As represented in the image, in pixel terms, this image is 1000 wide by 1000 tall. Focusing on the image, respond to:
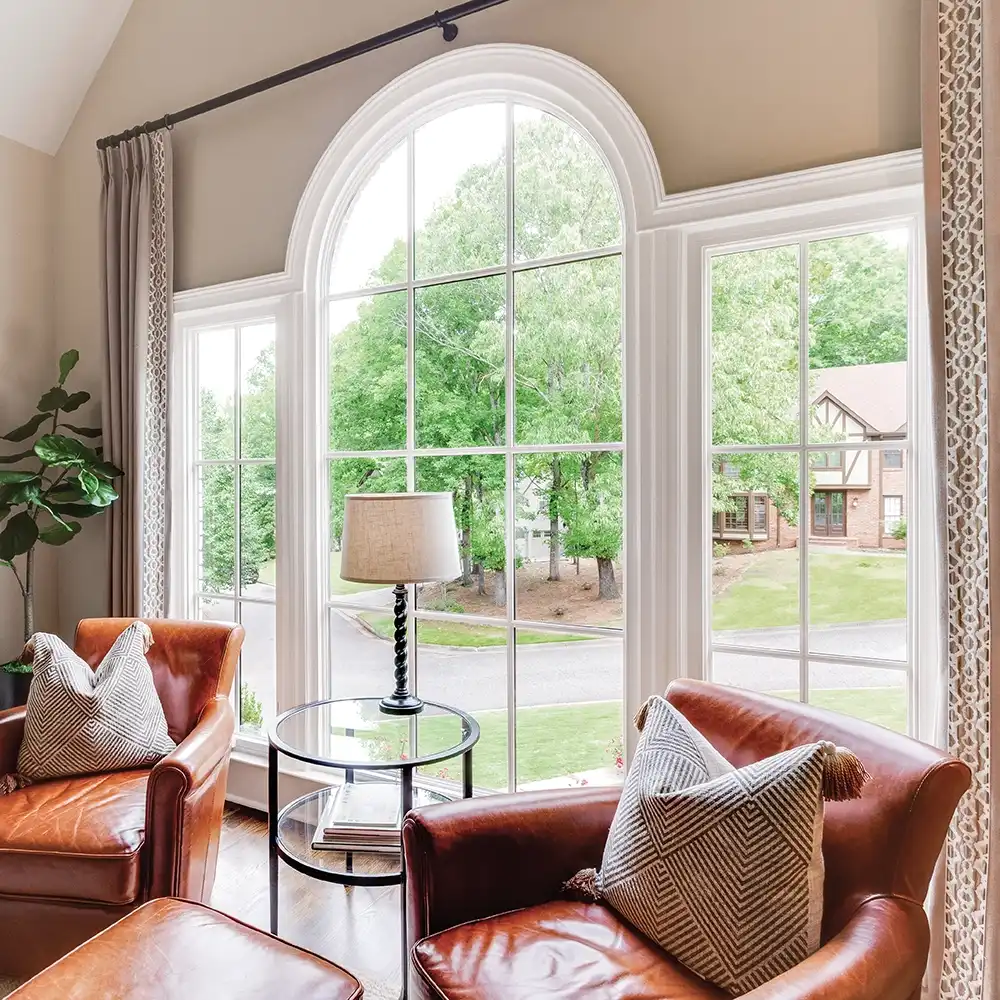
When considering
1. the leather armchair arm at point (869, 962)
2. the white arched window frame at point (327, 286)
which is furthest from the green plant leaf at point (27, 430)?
the leather armchair arm at point (869, 962)

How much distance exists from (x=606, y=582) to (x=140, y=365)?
2.06 metres

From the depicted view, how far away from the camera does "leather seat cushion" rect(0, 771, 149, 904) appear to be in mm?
1651

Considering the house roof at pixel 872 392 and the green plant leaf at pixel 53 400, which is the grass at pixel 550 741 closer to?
the house roof at pixel 872 392

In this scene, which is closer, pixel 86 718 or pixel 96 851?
pixel 96 851

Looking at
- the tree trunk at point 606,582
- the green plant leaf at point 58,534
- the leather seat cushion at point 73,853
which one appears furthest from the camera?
the green plant leaf at point 58,534

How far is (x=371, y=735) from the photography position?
1954mm

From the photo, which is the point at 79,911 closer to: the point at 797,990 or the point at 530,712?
the point at 530,712

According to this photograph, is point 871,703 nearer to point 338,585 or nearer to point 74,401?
point 338,585

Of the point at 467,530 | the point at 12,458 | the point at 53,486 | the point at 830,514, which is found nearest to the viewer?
the point at 830,514

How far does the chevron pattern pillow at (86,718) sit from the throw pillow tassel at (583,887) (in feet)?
4.37

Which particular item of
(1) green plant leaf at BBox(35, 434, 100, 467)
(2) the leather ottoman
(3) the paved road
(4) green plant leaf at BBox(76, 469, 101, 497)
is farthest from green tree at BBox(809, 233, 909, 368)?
(1) green plant leaf at BBox(35, 434, 100, 467)

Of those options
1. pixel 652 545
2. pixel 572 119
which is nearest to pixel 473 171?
pixel 572 119

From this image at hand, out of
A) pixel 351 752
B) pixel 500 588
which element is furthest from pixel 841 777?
pixel 500 588

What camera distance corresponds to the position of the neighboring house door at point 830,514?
6.14ft
